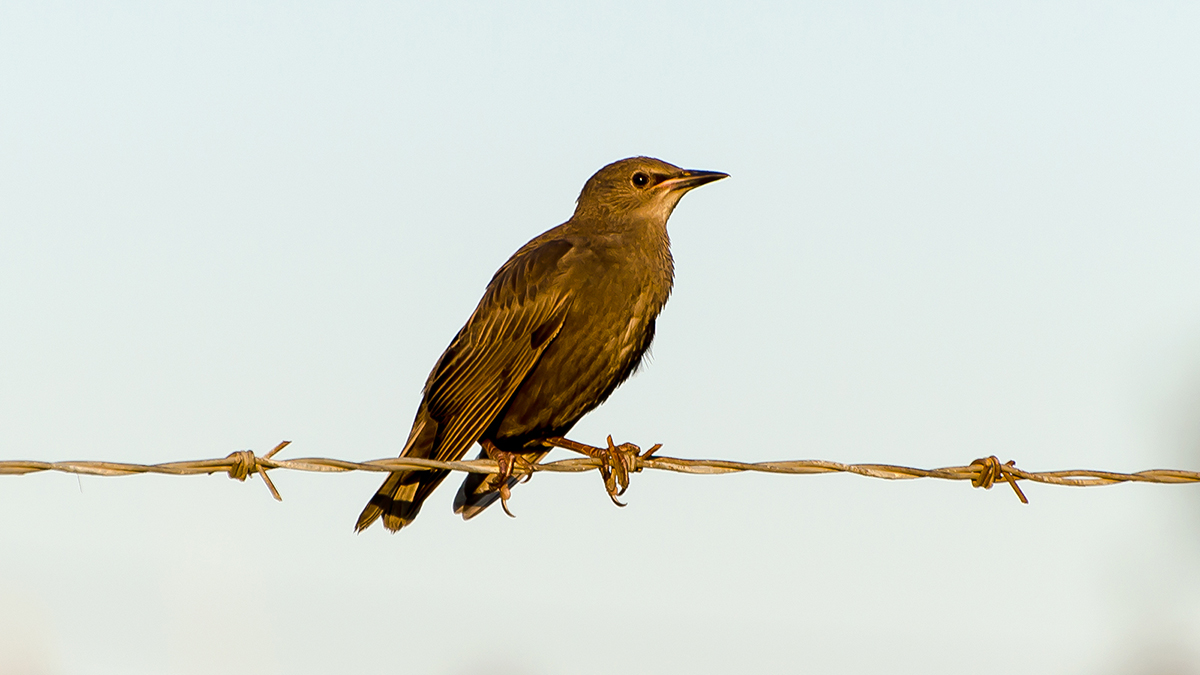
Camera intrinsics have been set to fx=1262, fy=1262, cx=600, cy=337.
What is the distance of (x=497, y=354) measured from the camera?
659 centimetres

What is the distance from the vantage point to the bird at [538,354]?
650 cm

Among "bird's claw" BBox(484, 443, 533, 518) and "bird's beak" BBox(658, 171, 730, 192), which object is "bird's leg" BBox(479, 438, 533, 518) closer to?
"bird's claw" BBox(484, 443, 533, 518)

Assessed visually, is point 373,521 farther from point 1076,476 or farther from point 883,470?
point 1076,476

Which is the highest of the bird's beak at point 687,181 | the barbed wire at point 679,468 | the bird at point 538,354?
the bird's beak at point 687,181

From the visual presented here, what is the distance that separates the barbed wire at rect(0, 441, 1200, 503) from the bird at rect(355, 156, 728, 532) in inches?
55.5

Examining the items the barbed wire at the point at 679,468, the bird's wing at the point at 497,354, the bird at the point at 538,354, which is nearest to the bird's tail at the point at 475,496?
the bird at the point at 538,354

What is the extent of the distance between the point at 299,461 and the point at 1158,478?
3.09 m

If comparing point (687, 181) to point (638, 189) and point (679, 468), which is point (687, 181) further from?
point (679, 468)

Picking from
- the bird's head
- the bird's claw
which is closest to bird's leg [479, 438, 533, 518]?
the bird's claw

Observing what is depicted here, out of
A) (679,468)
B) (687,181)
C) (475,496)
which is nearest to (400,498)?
(475,496)

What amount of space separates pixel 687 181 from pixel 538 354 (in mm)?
1714

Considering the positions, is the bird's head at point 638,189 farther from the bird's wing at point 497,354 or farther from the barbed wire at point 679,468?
the barbed wire at point 679,468

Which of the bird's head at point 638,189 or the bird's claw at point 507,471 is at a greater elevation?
the bird's head at point 638,189

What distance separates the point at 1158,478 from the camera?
4.61 m
